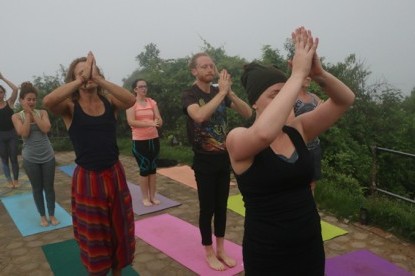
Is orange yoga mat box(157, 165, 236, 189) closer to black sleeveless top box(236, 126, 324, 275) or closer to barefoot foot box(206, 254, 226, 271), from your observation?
barefoot foot box(206, 254, 226, 271)

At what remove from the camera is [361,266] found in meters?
3.76

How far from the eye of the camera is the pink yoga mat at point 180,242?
12.5ft

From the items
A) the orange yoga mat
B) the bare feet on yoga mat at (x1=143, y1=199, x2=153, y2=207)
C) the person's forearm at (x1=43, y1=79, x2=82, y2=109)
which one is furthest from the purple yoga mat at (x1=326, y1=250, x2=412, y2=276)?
the orange yoga mat

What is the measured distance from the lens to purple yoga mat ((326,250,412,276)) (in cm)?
362

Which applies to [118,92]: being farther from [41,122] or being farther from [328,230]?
[328,230]

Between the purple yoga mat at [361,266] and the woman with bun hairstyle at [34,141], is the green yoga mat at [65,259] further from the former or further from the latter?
the purple yoga mat at [361,266]

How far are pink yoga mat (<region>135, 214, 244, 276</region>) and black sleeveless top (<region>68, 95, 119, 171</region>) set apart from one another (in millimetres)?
1577

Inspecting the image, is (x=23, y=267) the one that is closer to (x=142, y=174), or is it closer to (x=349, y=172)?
(x=142, y=174)

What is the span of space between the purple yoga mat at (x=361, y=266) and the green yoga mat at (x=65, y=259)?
2.00 meters

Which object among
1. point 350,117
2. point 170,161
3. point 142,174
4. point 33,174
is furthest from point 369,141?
point 33,174

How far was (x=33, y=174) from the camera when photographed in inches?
192

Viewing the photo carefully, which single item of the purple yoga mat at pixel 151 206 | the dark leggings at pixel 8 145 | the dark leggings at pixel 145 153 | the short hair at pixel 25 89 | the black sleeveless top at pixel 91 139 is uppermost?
the short hair at pixel 25 89

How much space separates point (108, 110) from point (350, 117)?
7512 mm

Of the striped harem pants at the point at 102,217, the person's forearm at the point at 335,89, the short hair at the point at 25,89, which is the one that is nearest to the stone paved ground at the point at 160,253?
the striped harem pants at the point at 102,217
